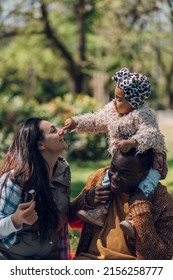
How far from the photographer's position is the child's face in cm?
405

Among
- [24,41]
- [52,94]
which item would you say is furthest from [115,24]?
[52,94]

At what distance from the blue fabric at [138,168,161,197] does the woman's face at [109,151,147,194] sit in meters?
0.03

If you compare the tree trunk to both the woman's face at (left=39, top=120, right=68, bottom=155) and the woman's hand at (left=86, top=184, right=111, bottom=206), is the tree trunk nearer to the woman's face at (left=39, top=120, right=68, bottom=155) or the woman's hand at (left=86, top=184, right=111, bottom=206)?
the woman's face at (left=39, top=120, right=68, bottom=155)

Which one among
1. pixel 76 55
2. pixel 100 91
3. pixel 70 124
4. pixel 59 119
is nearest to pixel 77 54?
pixel 76 55

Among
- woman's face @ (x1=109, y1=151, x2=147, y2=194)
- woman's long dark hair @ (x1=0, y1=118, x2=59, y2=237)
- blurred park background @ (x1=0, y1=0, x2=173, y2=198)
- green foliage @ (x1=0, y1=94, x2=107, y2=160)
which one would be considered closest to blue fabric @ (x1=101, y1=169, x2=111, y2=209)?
woman's face @ (x1=109, y1=151, x2=147, y2=194)

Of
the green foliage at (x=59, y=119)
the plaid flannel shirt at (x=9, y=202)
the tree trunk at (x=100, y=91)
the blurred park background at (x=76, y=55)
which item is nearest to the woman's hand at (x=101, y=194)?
the plaid flannel shirt at (x=9, y=202)

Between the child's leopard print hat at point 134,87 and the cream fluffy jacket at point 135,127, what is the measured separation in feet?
0.19

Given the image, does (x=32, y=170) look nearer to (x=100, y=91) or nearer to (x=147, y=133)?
(x=147, y=133)

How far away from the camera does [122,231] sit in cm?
392

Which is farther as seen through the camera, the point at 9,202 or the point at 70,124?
the point at 70,124

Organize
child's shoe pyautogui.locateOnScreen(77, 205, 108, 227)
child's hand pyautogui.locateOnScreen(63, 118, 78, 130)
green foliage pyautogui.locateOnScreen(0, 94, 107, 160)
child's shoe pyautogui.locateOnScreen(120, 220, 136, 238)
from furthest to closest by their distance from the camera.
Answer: green foliage pyautogui.locateOnScreen(0, 94, 107, 160) < child's hand pyautogui.locateOnScreen(63, 118, 78, 130) < child's shoe pyautogui.locateOnScreen(77, 205, 108, 227) < child's shoe pyautogui.locateOnScreen(120, 220, 136, 238)

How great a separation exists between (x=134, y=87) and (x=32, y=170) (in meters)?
0.78

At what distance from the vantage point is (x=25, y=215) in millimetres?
3803

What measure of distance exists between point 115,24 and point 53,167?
658 inches
